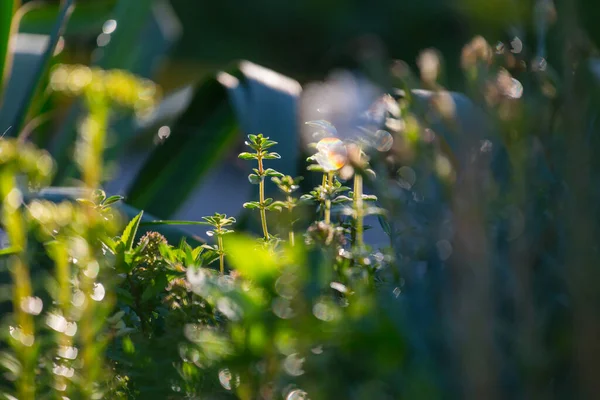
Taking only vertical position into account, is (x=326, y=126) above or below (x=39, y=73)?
above

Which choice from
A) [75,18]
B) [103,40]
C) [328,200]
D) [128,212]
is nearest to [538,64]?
[328,200]

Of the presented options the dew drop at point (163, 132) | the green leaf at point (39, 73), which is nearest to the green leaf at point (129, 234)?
the dew drop at point (163, 132)

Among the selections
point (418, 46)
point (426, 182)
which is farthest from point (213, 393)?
point (418, 46)

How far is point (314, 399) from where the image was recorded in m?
0.37

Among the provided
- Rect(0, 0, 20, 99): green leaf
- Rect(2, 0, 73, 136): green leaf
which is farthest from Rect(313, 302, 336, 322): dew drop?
Rect(0, 0, 20, 99): green leaf

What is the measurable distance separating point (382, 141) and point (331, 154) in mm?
96

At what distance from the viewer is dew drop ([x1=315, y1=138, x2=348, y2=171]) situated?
1.81 ft

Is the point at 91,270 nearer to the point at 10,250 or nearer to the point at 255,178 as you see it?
the point at 10,250

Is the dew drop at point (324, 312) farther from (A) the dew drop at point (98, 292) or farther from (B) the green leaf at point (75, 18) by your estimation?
(B) the green leaf at point (75, 18)

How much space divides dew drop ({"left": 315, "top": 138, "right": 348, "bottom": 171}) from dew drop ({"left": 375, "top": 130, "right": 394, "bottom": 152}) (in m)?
0.06

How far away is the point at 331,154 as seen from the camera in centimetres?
57

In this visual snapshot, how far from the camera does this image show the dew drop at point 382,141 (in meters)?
0.47

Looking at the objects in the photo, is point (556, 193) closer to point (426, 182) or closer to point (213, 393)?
point (426, 182)

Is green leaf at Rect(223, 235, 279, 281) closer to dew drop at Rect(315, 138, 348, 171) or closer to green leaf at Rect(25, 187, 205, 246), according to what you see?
dew drop at Rect(315, 138, 348, 171)
